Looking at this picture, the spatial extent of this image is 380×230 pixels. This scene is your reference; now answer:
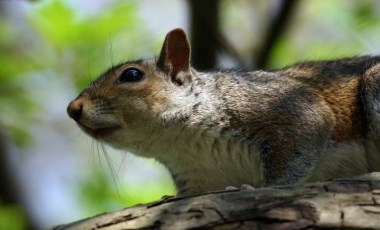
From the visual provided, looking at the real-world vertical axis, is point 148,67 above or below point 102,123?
above

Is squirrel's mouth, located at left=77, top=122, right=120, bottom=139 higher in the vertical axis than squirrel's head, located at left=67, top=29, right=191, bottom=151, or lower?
lower

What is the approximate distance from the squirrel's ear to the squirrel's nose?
76 cm

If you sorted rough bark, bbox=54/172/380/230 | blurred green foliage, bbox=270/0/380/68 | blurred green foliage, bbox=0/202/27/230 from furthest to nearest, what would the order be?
1. blurred green foliage, bbox=270/0/380/68
2. blurred green foliage, bbox=0/202/27/230
3. rough bark, bbox=54/172/380/230

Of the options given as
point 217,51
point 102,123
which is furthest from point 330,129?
point 217,51

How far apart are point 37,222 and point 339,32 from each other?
3.57 m

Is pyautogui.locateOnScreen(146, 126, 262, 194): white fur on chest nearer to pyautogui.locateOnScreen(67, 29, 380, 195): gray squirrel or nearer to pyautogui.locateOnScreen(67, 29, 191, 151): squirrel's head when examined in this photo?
pyautogui.locateOnScreen(67, 29, 380, 195): gray squirrel

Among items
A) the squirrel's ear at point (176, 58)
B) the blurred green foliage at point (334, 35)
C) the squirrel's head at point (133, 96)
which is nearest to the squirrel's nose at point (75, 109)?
the squirrel's head at point (133, 96)

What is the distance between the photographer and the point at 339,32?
8.25 meters

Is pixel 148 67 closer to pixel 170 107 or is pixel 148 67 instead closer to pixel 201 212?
pixel 170 107

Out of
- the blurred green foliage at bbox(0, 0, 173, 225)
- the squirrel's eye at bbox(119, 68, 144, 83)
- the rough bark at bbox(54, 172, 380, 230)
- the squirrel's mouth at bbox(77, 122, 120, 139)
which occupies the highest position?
the blurred green foliage at bbox(0, 0, 173, 225)

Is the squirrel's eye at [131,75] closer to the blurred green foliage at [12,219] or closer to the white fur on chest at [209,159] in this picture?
the white fur on chest at [209,159]

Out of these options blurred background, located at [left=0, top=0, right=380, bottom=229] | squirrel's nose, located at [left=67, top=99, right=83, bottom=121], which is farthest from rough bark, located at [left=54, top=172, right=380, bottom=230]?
blurred background, located at [left=0, top=0, right=380, bottom=229]

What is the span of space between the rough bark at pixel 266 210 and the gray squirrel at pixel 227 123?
1.04 metres

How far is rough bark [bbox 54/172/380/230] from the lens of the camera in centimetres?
369
